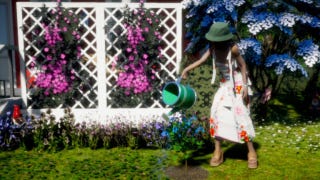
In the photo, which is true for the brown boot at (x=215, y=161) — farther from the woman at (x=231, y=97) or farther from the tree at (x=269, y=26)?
the tree at (x=269, y=26)

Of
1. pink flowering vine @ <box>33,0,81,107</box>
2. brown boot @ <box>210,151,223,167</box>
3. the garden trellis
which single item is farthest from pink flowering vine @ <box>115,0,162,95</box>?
brown boot @ <box>210,151,223,167</box>

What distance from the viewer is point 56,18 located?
6660 mm

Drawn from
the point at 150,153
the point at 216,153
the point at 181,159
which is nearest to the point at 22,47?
the point at 150,153

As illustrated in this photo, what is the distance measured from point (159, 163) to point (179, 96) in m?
1.27

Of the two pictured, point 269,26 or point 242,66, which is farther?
point 269,26

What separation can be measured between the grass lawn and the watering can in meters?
0.72

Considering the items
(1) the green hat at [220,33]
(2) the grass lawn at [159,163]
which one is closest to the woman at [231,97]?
(1) the green hat at [220,33]

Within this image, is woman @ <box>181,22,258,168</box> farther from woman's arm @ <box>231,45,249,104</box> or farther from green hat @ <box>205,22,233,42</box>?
green hat @ <box>205,22,233,42</box>

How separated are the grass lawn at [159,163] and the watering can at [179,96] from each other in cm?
72

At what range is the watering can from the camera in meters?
4.29

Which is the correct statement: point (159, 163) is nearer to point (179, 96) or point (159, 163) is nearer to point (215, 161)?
point (215, 161)

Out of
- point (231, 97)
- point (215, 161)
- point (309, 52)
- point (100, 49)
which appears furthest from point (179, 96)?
point (309, 52)

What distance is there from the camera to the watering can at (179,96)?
429cm

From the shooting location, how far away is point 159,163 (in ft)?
16.5
